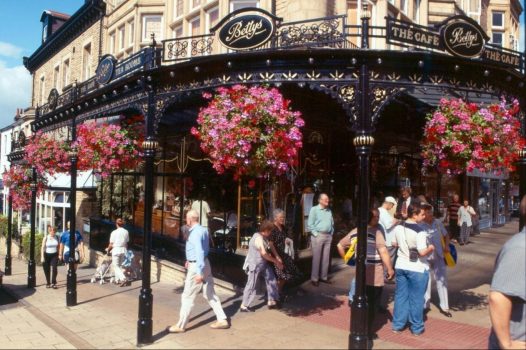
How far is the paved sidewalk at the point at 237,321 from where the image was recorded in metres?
6.36

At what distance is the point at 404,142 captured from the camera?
1371cm

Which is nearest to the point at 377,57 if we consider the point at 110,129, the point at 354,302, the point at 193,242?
the point at 354,302

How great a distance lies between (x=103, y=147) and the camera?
9820 mm

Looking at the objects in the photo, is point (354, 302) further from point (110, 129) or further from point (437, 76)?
point (110, 129)

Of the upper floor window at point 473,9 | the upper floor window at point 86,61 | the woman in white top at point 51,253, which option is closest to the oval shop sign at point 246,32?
the woman in white top at point 51,253

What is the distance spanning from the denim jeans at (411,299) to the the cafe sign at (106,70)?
7.18 meters

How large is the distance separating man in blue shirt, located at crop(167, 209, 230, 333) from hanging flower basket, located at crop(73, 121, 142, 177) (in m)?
3.85

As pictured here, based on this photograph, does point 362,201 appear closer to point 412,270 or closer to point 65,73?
point 412,270

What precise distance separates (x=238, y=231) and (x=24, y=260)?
46.2ft

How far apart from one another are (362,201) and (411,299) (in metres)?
1.70

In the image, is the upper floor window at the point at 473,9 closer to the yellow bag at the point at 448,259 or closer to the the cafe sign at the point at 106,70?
the yellow bag at the point at 448,259

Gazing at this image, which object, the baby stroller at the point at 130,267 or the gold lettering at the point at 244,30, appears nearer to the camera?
the gold lettering at the point at 244,30

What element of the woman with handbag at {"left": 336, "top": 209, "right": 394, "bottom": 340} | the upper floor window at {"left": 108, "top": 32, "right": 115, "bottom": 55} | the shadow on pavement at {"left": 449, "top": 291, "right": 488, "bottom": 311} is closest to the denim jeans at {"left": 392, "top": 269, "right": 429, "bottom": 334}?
the woman with handbag at {"left": 336, "top": 209, "right": 394, "bottom": 340}

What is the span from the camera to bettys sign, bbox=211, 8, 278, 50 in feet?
23.0
